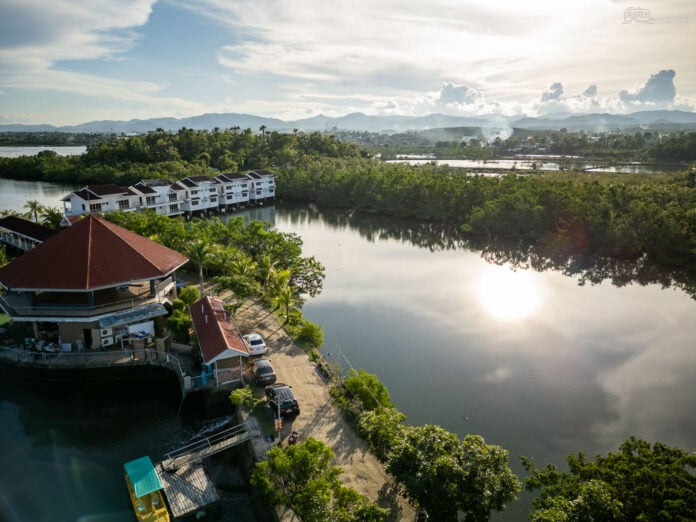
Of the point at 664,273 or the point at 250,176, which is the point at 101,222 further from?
the point at 250,176

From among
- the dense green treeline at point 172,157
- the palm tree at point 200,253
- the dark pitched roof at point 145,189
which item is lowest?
the palm tree at point 200,253

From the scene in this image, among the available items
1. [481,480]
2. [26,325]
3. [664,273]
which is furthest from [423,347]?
[664,273]

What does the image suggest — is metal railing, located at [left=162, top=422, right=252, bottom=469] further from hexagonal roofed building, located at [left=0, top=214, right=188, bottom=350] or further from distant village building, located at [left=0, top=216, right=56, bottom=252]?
distant village building, located at [left=0, top=216, right=56, bottom=252]

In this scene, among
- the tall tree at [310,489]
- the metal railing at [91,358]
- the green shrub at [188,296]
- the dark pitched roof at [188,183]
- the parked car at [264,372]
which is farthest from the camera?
the dark pitched roof at [188,183]

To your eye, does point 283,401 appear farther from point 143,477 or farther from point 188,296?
point 188,296

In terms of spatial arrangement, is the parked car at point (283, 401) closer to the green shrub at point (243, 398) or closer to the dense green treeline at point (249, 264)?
the green shrub at point (243, 398)

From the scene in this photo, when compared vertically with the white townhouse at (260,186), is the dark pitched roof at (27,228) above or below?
below

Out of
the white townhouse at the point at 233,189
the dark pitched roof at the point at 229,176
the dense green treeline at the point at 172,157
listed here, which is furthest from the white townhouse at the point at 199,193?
the dense green treeline at the point at 172,157
